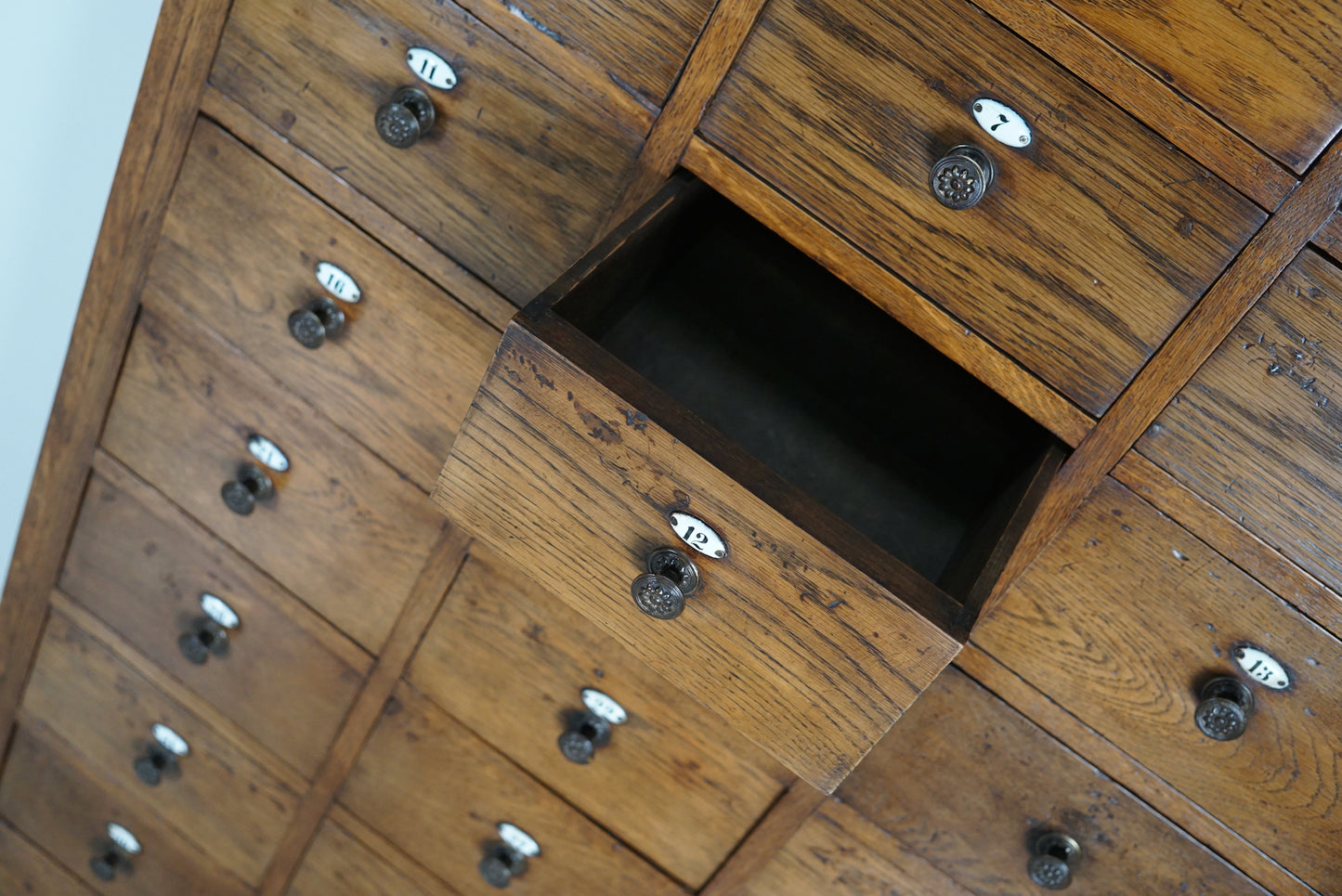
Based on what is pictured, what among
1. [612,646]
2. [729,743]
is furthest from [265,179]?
[729,743]

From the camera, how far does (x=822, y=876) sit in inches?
42.0

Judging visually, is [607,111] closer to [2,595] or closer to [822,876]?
[822,876]

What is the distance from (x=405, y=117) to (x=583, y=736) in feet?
1.89

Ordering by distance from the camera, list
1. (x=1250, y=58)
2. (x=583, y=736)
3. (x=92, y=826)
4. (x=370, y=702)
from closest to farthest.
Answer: (x=1250, y=58), (x=583, y=736), (x=370, y=702), (x=92, y=826)

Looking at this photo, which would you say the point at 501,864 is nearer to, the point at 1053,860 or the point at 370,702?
the point at 370,702

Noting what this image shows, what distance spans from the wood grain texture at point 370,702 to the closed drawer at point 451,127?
286mm

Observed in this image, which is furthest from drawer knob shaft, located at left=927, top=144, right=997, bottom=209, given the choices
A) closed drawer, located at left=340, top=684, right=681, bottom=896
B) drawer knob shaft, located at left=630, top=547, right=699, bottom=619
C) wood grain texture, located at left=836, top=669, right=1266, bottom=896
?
closed drawer, located at left=340, top=684, right=681, bottom=896

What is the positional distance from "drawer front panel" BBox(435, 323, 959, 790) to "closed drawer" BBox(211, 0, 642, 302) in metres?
0.25

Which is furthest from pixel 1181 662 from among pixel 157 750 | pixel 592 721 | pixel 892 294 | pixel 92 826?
pixel 92 826

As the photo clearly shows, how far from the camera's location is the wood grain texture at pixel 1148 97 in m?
0.71

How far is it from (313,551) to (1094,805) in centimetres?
77

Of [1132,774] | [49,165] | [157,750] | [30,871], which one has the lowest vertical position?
[30,871]

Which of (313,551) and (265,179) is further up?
(265,179)

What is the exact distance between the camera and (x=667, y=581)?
0.70 m
